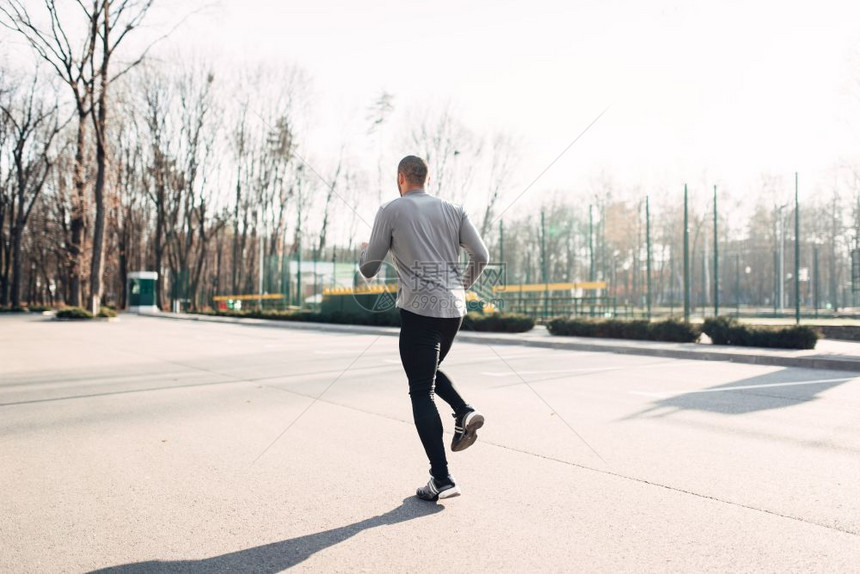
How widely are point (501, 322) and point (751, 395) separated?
12712 mm

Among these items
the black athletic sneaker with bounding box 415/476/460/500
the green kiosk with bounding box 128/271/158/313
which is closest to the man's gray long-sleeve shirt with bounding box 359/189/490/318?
the black athletic sneaker with bounding box 415/476/460/500

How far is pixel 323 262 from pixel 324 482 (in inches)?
1332

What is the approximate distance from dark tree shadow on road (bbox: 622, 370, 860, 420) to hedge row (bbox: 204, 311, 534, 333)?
10.5 m

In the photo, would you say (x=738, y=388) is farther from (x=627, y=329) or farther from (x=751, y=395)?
(x=627, y=329)

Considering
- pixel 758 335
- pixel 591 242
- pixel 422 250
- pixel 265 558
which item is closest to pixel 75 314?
pixel 591 242

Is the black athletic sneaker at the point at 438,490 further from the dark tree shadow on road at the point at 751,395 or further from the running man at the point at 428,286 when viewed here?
the dark tree shadow on road at the point at 751,395

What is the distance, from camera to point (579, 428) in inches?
225

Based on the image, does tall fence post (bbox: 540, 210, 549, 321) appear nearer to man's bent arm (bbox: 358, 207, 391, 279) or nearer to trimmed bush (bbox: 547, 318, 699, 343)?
trimmed bush (bbox: 547, 318, 699, 343)

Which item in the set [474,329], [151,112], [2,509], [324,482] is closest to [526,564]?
[324,482]

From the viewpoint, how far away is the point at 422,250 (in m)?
3.72

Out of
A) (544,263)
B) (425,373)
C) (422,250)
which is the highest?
(544,263)

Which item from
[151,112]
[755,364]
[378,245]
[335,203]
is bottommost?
[755,364]

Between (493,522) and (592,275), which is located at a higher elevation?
(592,275)

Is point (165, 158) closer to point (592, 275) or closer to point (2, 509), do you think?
point (592, 275)
